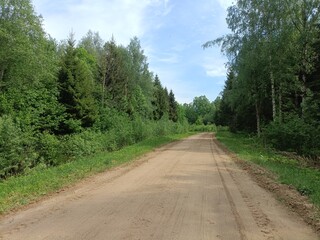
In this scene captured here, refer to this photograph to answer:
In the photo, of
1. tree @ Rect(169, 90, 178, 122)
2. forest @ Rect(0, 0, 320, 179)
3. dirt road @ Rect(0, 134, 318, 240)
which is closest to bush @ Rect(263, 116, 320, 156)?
forest @ Rect(0, 0, 320, 179)

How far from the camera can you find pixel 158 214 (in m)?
6.88

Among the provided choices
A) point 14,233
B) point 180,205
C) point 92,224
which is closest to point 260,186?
point 180,205

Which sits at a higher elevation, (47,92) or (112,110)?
(47,92)

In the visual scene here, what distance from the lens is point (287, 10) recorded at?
26.5m

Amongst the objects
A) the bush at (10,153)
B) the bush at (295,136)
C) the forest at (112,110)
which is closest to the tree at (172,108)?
the forest at (112,110)

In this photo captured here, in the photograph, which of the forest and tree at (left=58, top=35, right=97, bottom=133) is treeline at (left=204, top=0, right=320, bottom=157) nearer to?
the forest

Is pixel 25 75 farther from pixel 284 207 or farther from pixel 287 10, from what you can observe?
pixel 284 207

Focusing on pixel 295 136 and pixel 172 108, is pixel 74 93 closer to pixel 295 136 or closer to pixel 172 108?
pixel 295 136

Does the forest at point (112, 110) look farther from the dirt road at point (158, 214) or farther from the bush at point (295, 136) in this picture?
the dirt road at point (158, 214)

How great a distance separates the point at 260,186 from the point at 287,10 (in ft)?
66.5

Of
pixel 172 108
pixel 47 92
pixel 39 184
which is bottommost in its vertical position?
pixel 39 184

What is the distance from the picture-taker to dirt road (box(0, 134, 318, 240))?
5.74 metres

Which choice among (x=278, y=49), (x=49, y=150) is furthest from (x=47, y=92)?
(x=278, y=49)

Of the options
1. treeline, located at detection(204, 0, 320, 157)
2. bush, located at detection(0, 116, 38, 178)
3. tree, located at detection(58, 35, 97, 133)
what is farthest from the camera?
tree, located at detection(58, 35, 97, 133)
